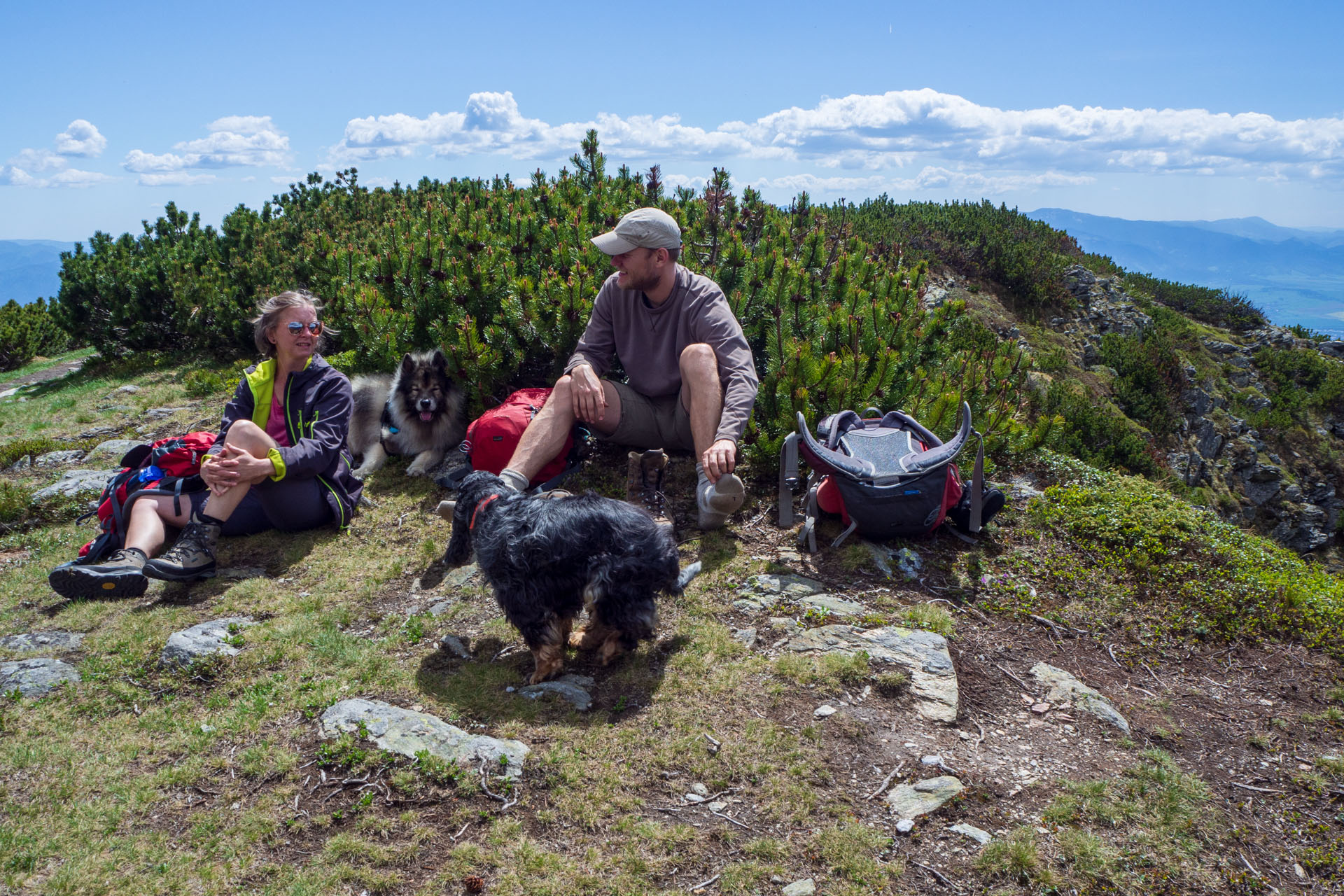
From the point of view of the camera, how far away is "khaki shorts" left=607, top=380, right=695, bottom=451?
217 inches

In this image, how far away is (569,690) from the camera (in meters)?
3.66

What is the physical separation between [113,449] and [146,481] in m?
3.84

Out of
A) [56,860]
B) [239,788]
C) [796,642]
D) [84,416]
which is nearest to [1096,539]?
[796,642]

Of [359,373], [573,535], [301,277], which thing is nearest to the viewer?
[573,535]

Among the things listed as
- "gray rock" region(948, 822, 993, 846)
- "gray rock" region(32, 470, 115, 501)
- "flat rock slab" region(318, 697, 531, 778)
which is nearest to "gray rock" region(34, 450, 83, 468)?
"gray rock" region(32, 470, 115, 501)

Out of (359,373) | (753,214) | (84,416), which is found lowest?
(84,416)

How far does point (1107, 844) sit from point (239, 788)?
3322 millimetres

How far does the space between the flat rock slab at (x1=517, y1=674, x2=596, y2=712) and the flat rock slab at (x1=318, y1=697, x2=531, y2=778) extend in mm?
356

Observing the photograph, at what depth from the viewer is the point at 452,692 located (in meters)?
3.69

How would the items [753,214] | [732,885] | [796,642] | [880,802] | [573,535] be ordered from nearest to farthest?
[732,885], [880,802], [573,535], [796,642], [753,214]

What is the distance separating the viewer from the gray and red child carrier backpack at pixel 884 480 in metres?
4.73

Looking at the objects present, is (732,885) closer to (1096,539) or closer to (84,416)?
(1096,539)

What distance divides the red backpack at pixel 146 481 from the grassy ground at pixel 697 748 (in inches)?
18.3

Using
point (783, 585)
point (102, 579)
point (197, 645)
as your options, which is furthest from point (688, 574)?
point (102, 579)
